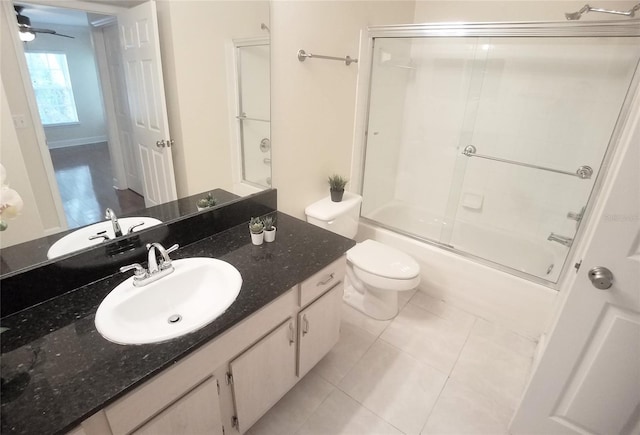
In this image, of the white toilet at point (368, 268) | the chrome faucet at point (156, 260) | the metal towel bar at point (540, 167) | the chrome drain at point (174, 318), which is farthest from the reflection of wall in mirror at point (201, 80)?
the metal towel bar at point (540, 167)

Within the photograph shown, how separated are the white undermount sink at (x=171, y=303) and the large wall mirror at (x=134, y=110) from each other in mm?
277

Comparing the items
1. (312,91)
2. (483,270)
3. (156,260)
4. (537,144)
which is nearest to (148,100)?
(156,260)

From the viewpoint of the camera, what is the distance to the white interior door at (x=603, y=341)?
1.04 metres

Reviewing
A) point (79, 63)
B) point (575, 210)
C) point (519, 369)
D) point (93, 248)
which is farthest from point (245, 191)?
point (575, 210)

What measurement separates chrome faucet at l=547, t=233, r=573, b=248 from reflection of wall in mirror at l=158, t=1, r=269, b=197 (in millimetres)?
→ 2179

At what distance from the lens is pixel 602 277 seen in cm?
110

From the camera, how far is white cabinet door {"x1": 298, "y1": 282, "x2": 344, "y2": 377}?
4.65 ft

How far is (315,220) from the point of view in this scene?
82.8 inches

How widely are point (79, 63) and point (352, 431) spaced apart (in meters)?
1.77

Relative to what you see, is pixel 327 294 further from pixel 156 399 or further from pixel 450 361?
pixel 450 361

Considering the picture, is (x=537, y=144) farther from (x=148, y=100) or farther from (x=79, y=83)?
(x=79, y=83)

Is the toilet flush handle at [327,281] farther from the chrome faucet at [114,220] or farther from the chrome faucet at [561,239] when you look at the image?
the chrome faucet at [561,239]

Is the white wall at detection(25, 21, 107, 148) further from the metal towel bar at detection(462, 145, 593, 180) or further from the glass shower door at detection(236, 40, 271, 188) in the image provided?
the metal towel bar at detection(462, 145, 593, 180)

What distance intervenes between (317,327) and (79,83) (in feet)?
4.24
